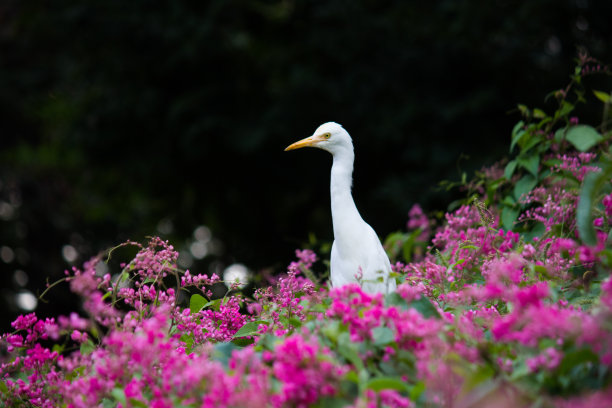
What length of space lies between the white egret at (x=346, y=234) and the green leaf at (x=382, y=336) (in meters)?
1.49

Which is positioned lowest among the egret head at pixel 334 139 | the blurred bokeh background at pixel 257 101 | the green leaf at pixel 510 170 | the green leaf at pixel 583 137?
the green leaf at pixel 510 170

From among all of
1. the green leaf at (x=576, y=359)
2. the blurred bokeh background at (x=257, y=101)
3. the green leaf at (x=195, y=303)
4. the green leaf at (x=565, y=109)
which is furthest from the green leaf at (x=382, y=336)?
the blurred bokeh background at (x=257, y=101)

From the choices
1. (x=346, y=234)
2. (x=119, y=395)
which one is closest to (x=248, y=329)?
(x=119, y=395)

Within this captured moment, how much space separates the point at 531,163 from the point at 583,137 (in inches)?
12.8

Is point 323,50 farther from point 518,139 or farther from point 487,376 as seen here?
point 487,376

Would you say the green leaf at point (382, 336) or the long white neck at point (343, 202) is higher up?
the long white neck at point (343, 202)

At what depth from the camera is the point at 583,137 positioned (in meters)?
3.47

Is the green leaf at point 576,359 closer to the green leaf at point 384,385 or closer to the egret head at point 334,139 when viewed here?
the green leaf at point 384,385

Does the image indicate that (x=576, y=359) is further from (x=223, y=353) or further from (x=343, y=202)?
(x=343, y=202)

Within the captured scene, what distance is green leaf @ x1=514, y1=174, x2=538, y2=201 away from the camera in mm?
3509

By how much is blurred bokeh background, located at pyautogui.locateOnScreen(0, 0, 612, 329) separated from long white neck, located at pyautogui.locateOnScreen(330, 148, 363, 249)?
2.96 meters

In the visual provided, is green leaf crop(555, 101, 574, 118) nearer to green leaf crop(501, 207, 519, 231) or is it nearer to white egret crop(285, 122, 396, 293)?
green leaf crop(501, 207, 519, 231)

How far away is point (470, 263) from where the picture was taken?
9.46ft

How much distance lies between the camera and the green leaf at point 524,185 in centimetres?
351
